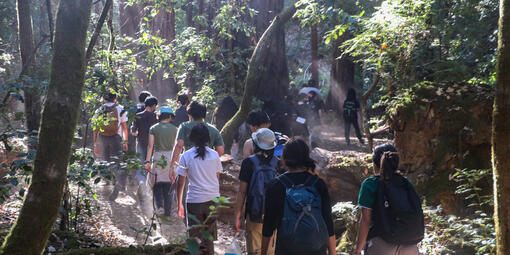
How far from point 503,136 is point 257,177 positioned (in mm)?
2370

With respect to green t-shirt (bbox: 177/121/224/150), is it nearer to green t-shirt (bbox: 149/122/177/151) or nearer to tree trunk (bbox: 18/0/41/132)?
green t-shirt (bbox: 149/122/177/151)

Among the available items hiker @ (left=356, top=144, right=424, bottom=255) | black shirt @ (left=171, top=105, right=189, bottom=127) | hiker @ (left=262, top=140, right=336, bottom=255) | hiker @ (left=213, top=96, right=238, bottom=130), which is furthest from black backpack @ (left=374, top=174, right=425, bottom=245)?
hiker @ (left=213, top=96, right=238, bottom=130)

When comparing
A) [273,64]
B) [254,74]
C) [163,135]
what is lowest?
[163,135]

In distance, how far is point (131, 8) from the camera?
51.5ft

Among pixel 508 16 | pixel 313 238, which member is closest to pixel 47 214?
pixel 313 238

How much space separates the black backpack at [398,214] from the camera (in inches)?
159

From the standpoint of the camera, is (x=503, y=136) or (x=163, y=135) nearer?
(x=503, y=136)

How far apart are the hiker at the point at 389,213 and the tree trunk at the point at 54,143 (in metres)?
2.43

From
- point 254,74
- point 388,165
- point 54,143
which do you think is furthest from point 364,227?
point 254,74

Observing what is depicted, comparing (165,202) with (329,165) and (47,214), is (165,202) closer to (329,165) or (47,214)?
(329,165)

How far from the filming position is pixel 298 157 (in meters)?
4.05

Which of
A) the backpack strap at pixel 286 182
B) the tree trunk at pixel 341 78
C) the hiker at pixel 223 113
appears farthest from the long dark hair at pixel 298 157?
the tree trunk at pixel 341 78

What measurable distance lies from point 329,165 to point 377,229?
16.5ft

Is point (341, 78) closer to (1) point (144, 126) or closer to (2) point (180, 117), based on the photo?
(2) point (180, 117)
